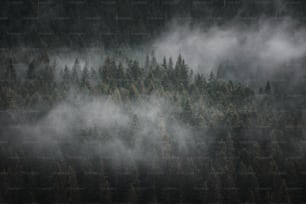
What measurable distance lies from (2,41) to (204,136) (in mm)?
21357

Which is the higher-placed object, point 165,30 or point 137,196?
point 165,30

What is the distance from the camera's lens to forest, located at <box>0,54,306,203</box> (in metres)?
12.4

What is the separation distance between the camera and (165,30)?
3497 cm

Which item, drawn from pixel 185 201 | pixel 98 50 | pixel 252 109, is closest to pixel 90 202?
pixel 185 201

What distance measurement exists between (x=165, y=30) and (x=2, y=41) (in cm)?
1249

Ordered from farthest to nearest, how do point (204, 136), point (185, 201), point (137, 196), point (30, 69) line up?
point (30, 69)
point (204, 136)
point (137, 196)
point (185, 201)

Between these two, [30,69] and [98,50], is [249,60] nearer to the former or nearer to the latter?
[98,50]

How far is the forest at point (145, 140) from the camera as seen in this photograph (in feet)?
40.8

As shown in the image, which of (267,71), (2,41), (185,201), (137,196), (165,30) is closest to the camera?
(185,201)

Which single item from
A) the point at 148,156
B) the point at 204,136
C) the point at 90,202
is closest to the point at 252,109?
the point at 204,136

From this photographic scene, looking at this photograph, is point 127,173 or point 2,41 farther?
point 2,41

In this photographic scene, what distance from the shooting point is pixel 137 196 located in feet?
41.4

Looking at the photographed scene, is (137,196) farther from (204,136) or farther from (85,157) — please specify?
(204,136)

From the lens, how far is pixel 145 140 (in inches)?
628
